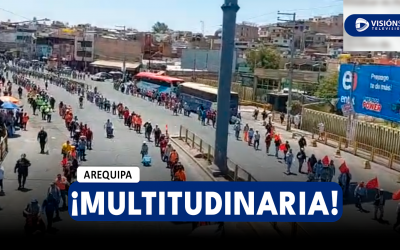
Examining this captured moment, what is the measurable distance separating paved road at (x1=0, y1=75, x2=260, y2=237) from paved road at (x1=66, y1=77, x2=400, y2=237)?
227 cm

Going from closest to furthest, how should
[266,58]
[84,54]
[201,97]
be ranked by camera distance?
[201,97] → [266,58] → [84,54]

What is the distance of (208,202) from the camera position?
1116 cm

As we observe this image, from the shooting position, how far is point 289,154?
21.1 meters

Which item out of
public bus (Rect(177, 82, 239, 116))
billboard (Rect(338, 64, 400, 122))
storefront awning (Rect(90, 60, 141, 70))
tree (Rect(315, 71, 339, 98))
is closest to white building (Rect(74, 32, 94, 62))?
storefront awning (Rect(90, 60, 141, 70))

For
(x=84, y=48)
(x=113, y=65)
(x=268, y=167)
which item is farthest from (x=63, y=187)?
(x=84, y=48)

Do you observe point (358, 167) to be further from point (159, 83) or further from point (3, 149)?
point (159, 83)

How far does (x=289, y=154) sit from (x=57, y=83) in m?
46.0

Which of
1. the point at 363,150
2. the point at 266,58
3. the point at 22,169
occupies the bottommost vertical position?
the point at 363,150

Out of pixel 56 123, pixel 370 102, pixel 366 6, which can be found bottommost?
pixel 56 123

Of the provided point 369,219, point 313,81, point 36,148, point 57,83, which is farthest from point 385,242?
point 57,83

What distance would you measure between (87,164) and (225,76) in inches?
232

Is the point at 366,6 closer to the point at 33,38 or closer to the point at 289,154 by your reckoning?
the point at 289,154

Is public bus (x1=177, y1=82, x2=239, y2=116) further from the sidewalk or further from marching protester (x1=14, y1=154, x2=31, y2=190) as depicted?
marching protester (x1=14, y1=154, x2=31, y2=190)

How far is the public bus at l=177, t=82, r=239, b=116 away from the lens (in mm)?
38844
